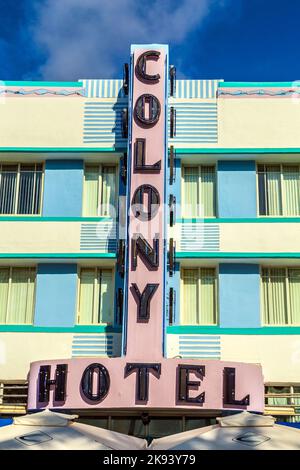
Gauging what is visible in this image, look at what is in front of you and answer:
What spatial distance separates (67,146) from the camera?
22188mm

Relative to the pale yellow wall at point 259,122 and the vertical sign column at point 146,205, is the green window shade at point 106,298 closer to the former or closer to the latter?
the vertical sign column at point 146,205

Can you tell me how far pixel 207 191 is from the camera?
73.6 feet

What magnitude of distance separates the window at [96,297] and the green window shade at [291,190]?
575cm

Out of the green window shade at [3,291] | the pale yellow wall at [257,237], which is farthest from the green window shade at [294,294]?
the green window shade at [3,291]

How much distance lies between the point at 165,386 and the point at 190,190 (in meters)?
6.85

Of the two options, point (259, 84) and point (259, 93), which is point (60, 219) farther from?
point (259, 84)

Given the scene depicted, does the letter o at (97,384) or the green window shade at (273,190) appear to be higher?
the green window shade at (273,190)

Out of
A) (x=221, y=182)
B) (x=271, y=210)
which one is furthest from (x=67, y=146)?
(x=271, y=210)

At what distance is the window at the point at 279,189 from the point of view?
869 inches

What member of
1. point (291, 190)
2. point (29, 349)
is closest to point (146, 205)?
point (291, 190)

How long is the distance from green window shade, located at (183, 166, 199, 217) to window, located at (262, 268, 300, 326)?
281 cm

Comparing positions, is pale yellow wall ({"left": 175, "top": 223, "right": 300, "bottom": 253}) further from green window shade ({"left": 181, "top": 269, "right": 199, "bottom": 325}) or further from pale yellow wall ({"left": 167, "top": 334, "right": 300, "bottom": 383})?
pale yellow wall ({"left": 167, "top": 334, "right": 300, "bottom": 383})

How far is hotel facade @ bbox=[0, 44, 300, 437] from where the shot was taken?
19359mm

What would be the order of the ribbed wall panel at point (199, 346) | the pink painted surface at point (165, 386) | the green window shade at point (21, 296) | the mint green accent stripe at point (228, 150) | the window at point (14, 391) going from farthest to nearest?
the mint green accent stripe at point (228, 150), the green window shade at point (21, 296), the ribbed wall panel at point (199, 346), the window at point (14, 391), the pink painted surface at point (165, 386)
